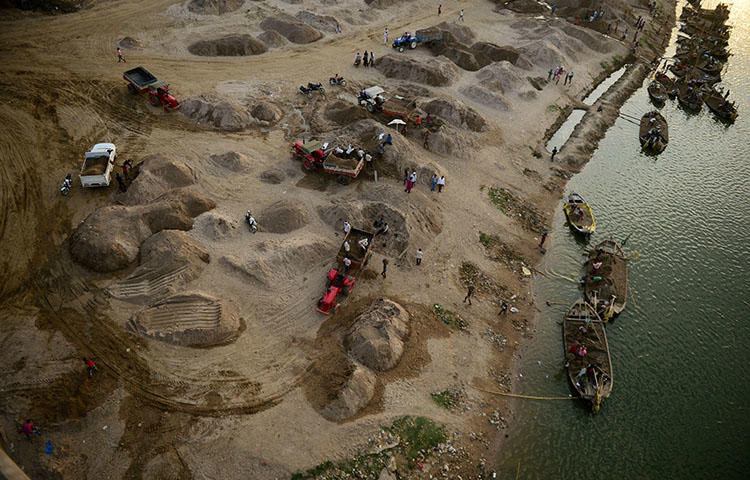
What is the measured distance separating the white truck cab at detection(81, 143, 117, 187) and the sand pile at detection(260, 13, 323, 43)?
26.1m

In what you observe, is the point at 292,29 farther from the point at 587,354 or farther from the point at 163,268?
the point at 587,354

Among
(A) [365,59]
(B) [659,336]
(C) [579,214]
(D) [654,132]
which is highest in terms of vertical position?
(A) [365,59]

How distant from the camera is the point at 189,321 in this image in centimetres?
2009

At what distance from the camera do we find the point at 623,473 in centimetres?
1895

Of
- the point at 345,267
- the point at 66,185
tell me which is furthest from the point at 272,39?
the point at 345,267

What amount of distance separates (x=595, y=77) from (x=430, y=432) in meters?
48.4

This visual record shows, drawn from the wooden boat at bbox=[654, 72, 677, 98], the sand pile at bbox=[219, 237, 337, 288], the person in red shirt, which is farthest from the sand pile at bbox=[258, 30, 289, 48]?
the wooden boat at bbox=[654, 72, 677, 98]

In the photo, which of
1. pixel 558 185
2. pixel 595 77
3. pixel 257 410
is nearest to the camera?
pixel 257 410

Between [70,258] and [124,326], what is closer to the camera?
[124,326]

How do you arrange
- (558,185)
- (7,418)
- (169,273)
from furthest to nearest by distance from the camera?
1. (558,185)
2. (169,273)
3. (7,418)

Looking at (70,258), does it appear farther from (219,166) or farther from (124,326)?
(219,166)

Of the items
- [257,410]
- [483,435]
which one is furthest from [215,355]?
[483,435]

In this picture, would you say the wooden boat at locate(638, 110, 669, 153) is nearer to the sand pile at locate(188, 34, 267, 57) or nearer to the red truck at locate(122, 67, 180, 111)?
the sand pile at locate(188, 34, 267, 57)

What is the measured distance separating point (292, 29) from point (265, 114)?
18.0m
